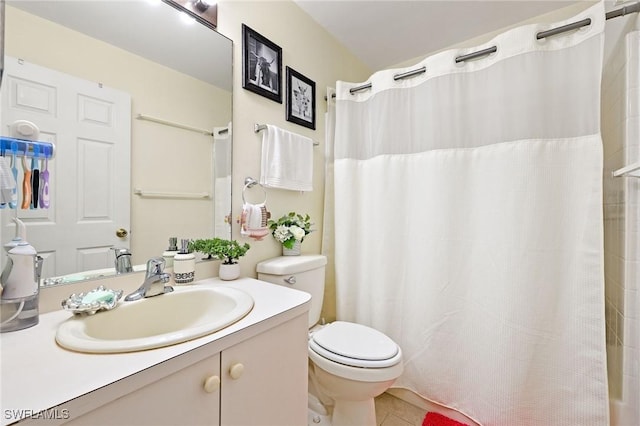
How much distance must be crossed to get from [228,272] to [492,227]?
1.24m

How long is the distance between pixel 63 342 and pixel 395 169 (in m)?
1.49

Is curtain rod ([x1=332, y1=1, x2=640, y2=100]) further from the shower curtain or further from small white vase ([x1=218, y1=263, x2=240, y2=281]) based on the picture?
small white vase ([x1=218, y1=263, x2=240, y2=281])

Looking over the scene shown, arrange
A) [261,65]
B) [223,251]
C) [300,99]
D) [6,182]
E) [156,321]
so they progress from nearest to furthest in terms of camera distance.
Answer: [6,182], [156,321], [223,251], [261,65], [300,99]

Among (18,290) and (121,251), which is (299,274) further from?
(18,290)

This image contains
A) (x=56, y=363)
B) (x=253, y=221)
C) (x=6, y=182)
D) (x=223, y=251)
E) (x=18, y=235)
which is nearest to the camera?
(x=56, y=363)

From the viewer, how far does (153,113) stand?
1.03m

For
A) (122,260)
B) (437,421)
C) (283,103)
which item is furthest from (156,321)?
(437,421)

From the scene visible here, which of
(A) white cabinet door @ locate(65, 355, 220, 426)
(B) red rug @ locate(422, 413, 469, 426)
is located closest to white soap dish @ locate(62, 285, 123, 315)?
(A) white cabinet door @ locate(65, 355, 220, 426)

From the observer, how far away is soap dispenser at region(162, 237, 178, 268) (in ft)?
3.47

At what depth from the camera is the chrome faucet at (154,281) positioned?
0.88 metres

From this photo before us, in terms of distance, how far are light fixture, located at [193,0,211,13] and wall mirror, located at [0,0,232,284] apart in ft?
0.21

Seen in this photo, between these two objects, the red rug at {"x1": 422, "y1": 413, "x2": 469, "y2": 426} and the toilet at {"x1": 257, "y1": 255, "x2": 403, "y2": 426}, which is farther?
the red rug at {"x1": 422, "y1": 413, "x2": 469, "y2": 426}

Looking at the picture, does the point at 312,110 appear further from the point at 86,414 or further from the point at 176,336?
the point at 86,414

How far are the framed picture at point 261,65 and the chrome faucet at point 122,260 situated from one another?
0.89 meters
